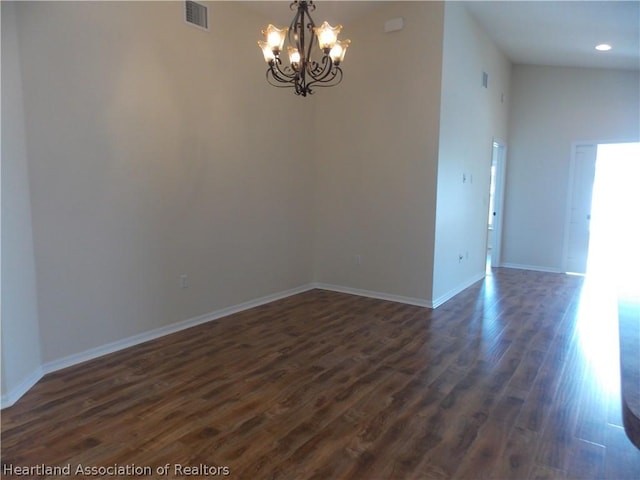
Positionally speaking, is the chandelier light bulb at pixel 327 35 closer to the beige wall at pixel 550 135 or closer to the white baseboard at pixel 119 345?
the white baseboard at pixel 119 345

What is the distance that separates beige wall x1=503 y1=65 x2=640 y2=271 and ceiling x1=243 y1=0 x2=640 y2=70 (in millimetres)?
456

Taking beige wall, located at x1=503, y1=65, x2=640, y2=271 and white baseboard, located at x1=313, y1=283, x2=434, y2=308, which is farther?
beige wall, located at x1=503, y1=65, x2=640, y2=271

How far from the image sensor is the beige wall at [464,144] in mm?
4641

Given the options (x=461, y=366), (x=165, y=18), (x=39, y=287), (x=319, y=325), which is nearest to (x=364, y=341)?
(x=319, y=325)

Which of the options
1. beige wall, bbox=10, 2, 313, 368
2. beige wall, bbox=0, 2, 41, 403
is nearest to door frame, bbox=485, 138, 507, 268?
beige wall, bbox=10, 2, 313, 368

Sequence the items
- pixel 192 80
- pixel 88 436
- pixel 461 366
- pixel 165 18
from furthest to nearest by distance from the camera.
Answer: pixel 192 80 → pixel 165 18 → pixel 461 366 → pixel 88 436

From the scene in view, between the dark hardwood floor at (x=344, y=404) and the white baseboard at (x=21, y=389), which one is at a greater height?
the white baseboard at (x=21, y=389)

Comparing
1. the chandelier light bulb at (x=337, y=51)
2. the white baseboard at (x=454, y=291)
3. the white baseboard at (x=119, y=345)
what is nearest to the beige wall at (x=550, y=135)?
the white baseboard at (x=454, y=291)

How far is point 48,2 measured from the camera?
110 inches

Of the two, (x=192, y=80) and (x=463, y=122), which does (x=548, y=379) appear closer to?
(x=463, y=122)

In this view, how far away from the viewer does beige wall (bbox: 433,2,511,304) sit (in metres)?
4.64

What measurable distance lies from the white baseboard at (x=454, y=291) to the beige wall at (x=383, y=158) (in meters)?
0.15

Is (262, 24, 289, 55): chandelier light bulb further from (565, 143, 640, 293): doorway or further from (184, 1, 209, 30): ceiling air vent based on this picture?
(565, 143, 640, 293): doorway

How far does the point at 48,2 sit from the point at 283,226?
307 centimetres
